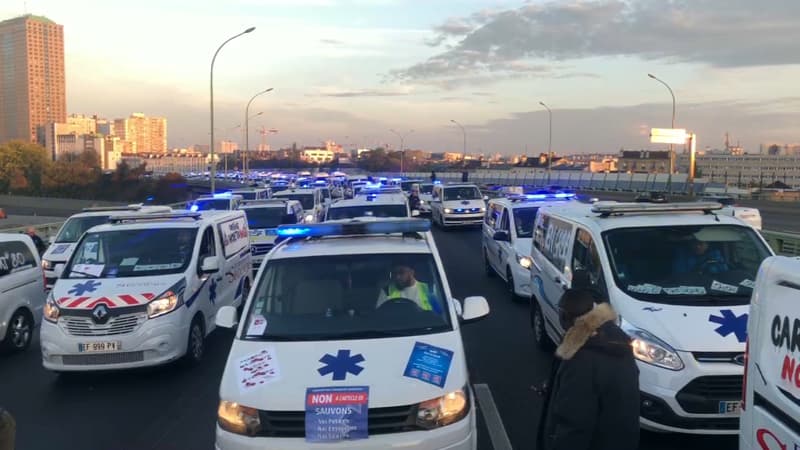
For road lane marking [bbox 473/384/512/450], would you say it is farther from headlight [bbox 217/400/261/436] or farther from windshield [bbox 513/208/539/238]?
windshield [bbox 513/208/539/238]

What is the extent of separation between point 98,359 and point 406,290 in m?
4.21

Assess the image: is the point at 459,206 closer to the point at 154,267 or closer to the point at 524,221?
the point at 524,221

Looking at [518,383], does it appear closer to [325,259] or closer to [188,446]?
[325,259]

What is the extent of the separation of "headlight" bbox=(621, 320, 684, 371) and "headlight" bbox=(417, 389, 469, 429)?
1.66 metres

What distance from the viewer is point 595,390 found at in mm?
3445

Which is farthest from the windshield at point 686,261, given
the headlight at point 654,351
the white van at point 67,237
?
the white van at point 67,237

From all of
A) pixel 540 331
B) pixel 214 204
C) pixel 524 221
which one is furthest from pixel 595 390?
pixel 214 204

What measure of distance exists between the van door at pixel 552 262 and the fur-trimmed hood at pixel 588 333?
3.78m

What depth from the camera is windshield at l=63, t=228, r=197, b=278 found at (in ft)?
27.8

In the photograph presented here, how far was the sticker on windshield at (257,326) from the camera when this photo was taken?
16.4 feet

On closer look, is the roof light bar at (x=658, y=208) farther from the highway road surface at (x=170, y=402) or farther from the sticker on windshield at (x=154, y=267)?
the sticker on windshield at (x=154, y=267)

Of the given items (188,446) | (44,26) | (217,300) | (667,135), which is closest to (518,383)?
(188,446)

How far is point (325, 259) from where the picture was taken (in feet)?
18.2

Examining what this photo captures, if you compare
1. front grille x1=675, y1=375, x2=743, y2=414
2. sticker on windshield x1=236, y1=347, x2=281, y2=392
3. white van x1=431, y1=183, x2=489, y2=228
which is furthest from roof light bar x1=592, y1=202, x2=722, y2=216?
white van x1=431, y1=183, x2=489, y2=228
